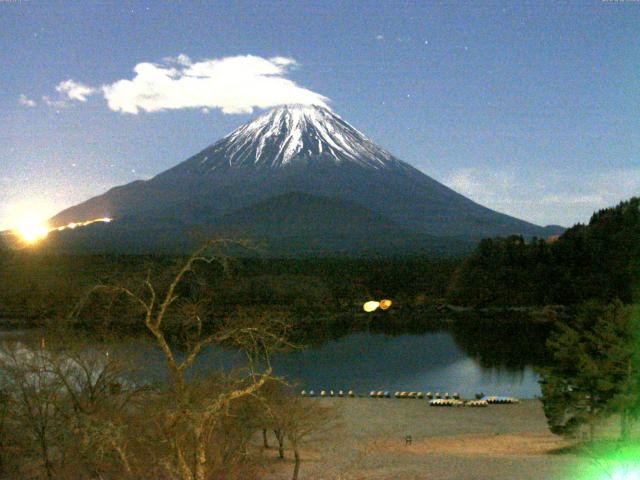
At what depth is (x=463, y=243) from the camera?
109 meters

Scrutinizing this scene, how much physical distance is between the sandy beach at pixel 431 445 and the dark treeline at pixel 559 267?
119ft

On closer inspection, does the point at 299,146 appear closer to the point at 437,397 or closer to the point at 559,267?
the point at 559,267

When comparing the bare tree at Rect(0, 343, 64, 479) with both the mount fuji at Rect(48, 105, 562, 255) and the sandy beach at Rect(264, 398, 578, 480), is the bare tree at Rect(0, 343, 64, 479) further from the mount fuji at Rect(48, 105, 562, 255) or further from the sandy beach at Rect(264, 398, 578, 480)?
the mount fuji at Rect(48, 105, 562, 255)

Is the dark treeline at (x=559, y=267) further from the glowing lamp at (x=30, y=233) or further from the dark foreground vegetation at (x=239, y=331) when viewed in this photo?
the glowing lamp at (x=30, y=233)

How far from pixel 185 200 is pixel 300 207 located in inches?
862

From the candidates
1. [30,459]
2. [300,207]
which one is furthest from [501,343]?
[300,207]

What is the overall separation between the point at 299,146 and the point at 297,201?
2251 cm

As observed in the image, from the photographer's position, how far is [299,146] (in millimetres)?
146250

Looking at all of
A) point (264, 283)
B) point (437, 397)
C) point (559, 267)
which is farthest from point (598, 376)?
point (559, 267)

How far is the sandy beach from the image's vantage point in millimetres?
12883

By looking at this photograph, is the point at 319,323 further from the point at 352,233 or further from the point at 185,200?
the point at 185,200

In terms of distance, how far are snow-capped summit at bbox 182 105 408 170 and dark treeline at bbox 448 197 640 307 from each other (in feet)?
263

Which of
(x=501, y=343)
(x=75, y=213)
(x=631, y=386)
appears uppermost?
(x=75, y=213)

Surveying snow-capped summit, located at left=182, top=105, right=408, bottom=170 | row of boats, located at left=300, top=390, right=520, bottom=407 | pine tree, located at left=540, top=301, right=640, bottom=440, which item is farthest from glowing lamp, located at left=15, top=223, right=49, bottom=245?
snow-capped summit, located at left=182, top=105, right=408, bottom=170
